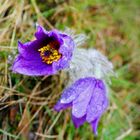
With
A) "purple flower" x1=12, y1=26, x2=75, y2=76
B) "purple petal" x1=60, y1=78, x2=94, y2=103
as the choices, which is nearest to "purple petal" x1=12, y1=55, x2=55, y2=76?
"purple flower" x1=12, y1=26, x2=75, y2=76

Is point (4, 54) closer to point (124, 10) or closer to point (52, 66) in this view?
point (52, 66)

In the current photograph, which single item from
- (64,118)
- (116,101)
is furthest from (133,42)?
(64,118)

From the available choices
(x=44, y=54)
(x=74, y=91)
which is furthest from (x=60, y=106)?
(x=44, y=54)

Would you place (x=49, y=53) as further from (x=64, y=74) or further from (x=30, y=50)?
(x=64, y=74)

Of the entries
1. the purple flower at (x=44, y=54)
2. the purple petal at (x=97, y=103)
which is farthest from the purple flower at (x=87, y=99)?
the purple flower at (x=44, y=54)

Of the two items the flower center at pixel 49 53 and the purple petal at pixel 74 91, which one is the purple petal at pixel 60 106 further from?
the flower center at pixel 49 53

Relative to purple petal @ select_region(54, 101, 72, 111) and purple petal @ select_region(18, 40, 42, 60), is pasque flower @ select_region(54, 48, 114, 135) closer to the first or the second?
purple petal @ select_region(54, 101, 72, 111)

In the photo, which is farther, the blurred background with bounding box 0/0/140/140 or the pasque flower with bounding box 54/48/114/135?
the blurred background with bounding box 0/0/140/140

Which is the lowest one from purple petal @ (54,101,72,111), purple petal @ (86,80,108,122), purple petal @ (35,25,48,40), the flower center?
purple petal @ (54,101,72,111)
